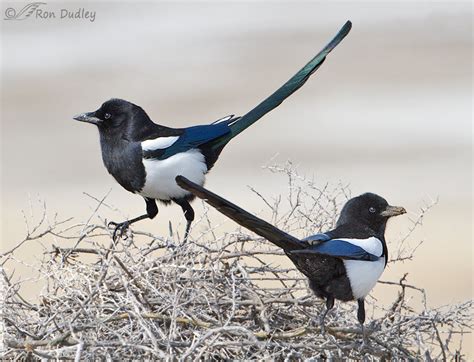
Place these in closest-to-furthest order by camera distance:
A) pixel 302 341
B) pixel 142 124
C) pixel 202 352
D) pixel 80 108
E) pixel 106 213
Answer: pixel 202 352
pixel 302 341
pixel 142 124
pixel 106 213
pixel 80 108

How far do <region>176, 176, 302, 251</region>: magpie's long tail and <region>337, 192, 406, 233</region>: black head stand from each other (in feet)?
1.40

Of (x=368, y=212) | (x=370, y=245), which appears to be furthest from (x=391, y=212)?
(x=370, y=245)

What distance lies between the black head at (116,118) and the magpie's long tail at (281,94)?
0.36m

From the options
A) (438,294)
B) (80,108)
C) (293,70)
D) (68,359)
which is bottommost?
(68,359)

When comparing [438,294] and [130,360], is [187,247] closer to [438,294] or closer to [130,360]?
[130,360]

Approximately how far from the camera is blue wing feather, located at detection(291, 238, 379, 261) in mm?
4426

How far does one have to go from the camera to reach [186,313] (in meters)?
4.14

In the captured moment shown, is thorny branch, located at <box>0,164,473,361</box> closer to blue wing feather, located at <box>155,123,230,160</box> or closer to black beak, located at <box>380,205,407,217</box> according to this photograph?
black beak, located at <box>380,205,407,217</box>

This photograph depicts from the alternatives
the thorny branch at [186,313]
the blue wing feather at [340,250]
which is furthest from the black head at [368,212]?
the thorny branch at [186,313]

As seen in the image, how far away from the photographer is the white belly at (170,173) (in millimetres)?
5266

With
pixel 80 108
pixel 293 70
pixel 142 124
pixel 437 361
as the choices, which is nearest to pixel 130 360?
pixel 437 361

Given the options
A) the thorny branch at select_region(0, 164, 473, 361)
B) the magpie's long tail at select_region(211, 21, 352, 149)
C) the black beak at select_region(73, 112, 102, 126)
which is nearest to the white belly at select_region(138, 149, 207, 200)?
the magpie's long tail at select_region(211, 21, 352, 149)

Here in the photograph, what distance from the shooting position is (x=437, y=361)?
14.1ft

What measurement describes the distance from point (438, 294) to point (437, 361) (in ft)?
13.2
